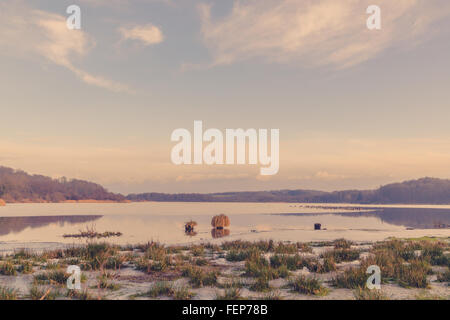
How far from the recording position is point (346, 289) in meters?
9.05

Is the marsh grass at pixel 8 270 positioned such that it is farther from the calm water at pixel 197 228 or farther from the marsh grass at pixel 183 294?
the calm water at pixel 197 228

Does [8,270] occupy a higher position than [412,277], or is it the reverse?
[412,277]

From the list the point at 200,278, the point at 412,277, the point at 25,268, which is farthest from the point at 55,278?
the point at 412,277

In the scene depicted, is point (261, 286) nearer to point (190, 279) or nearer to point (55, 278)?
point (190, 279)

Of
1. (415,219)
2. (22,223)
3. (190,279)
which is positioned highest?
(190,279)

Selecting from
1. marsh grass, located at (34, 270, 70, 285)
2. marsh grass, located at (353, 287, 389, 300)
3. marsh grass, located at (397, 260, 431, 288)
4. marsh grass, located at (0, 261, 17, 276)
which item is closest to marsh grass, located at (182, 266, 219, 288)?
marsh grass, located at (34, 270, 70, 285)

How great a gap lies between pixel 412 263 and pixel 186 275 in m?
6.93

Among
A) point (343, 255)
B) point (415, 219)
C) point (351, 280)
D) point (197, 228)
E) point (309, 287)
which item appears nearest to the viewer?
point (309, 287)

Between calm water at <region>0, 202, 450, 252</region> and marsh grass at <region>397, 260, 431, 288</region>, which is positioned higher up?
marsh grass at <region>397, 260, 431, 288</region>

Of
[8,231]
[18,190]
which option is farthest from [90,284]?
[18,190]

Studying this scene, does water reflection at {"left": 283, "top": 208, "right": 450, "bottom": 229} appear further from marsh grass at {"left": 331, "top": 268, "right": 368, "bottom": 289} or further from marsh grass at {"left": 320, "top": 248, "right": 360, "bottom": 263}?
marsh grass at {"left": 331, "top": 268, "right": 368, "bottom": 289}

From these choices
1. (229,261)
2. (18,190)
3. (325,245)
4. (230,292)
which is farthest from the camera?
(18,190)
